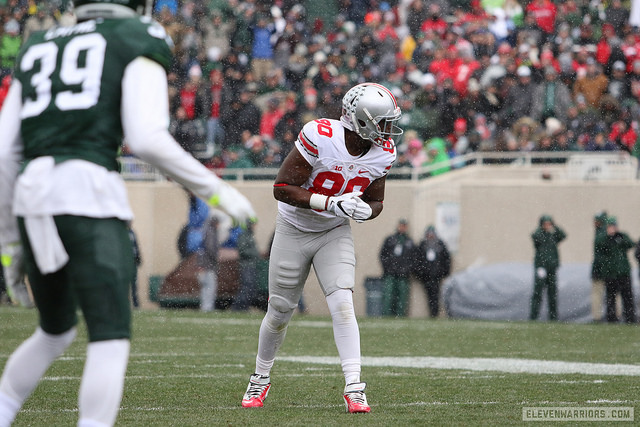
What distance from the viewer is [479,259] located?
1559 cm

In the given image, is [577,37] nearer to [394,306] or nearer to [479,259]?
[479,259]

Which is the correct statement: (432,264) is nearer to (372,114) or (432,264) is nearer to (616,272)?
(616,272)

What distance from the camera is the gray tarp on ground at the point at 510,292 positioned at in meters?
14.1

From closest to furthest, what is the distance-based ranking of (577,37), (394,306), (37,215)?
1. (37,215)
2. (394,306)
3. (577,37)

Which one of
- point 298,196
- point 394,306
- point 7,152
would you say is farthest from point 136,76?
point 394,306

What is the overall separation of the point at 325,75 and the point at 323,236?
11.4 meters

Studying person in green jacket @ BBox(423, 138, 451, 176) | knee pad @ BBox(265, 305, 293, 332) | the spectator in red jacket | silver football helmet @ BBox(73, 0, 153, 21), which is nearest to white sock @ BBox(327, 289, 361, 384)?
knee pad @ BBox(265, 305, 293, 332)

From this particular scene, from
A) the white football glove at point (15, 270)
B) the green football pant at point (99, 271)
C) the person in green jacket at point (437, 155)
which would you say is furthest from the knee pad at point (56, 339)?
the person in green jacket at point (437, 155)

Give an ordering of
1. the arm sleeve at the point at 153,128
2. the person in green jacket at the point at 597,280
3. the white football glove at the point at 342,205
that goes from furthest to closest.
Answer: the person in green jacket at the point at 597,280 < the white football glove at the point at 342,205 < the arm sleeve at the point at 153,128

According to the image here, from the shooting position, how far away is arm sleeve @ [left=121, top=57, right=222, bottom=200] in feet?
11.2

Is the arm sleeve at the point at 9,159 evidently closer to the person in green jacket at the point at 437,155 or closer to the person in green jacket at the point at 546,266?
the person in green jacket at the point at 546,266

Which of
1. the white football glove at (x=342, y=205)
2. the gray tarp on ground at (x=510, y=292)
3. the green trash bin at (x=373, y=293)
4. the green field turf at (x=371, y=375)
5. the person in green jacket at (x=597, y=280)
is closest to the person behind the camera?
the green field turf at (x=371, y=375)

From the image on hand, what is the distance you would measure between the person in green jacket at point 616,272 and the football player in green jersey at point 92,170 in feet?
35.8

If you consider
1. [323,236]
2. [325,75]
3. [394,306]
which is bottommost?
[394,306]
